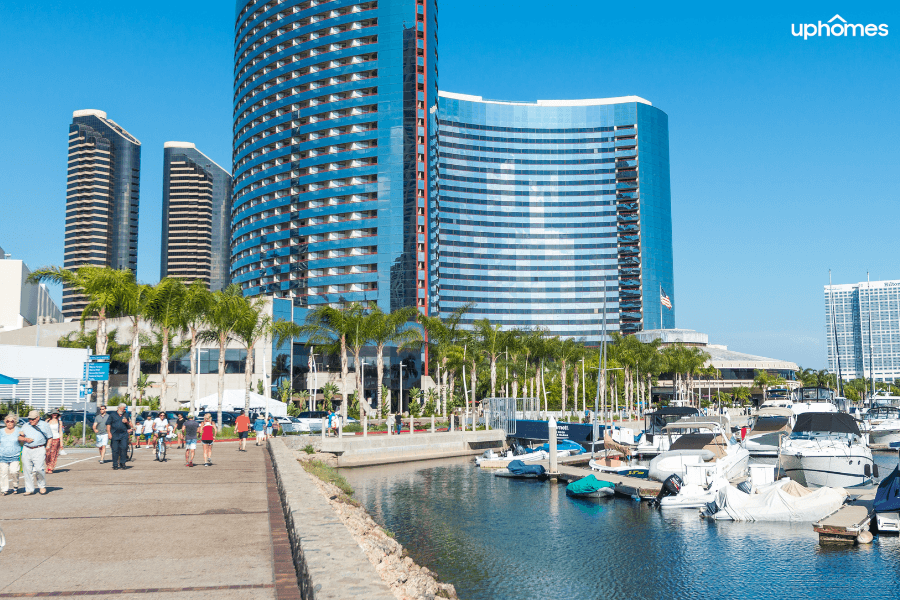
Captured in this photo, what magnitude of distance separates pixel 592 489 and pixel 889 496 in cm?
1262

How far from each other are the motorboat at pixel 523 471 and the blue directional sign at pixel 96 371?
20.9 metres

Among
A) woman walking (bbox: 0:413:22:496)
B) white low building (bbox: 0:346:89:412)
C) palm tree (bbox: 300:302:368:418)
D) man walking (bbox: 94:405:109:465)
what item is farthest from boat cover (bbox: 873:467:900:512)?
white low building (bbox: 0:346:89:412)

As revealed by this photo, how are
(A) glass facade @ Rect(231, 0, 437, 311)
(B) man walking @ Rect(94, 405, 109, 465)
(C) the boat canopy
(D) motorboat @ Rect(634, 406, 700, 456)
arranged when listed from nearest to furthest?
1. (B) man walking @ Rect(94, 405, 109, 465)
2. (C) the boat canopy
3. (D) motorboat @ Rect(634, 406, 700, 456)
4. (A) glass facade @ Rect(231, 0, 437, 311)

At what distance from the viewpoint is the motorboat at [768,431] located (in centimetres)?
3979

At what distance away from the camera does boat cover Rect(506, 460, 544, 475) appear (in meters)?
39.8

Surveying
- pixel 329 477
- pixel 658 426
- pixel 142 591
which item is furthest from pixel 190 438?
pixel 658 426

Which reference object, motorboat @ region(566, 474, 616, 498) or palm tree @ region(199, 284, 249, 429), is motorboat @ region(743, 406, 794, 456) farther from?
palm tree @ region(199, 284, 249, 429)

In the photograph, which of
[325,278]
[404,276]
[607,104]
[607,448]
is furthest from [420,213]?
[607,104]

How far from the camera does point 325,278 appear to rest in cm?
12625

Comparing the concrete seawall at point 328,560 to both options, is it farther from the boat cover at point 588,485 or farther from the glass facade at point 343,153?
the glass facade at point 343,153

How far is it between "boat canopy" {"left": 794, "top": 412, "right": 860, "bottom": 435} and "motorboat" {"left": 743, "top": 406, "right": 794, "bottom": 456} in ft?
16.8

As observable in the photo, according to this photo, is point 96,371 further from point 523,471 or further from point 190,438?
point 523,471

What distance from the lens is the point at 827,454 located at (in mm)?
31016

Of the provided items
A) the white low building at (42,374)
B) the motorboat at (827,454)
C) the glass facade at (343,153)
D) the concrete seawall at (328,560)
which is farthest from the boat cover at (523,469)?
A: the glass facade at (343,153)
